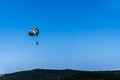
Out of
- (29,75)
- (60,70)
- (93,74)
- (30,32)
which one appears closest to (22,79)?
(29,75)

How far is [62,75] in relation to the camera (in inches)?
5861

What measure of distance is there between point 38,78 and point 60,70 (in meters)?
16.5

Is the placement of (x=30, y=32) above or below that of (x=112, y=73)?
above

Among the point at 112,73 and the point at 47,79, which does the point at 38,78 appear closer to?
the point at 47,79

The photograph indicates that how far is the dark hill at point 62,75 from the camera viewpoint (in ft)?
445

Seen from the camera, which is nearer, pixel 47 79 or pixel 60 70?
pixel 47 79

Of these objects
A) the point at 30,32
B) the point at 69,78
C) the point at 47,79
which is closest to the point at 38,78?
the point at 47,79

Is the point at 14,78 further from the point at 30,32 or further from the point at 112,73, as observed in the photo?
the point at 30,32

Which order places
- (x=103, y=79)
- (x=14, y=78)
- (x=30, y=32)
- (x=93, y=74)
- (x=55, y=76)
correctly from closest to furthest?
(x=30, y=32) < (x=103, y=79) < (x=93, y=74) < (x=55, y=76) < (x=14, y=78)

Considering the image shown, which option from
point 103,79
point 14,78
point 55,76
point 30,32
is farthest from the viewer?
point 14,78

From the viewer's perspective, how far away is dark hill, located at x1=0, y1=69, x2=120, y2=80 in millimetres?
135500

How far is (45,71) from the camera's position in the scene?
160 meters

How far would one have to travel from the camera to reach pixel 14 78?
518 ft

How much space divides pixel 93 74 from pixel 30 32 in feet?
143
